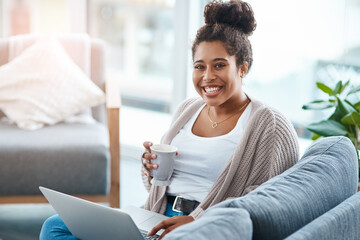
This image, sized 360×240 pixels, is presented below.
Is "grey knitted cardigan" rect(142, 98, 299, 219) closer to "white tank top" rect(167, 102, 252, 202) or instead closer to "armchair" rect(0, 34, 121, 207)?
"white tank top" rect(167, 102, 252, 202)

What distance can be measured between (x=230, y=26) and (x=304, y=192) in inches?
29.3

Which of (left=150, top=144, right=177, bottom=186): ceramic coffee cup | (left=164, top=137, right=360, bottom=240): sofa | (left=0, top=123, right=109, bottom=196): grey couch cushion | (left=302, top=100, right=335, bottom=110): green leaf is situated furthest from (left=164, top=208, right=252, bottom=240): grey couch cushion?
(left=0, top=123, right=109, bottom=196): grey couch cushion

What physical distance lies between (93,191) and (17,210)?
542 mm

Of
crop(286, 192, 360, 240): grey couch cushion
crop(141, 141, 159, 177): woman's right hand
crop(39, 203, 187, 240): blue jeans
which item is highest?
crop(286, 192, 360, 240): grey couch cushion

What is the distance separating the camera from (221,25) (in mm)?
1771

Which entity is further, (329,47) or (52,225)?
(329,47)

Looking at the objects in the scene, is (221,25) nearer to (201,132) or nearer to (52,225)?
(201,132)

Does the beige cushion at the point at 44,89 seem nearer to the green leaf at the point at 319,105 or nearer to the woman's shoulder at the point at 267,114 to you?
the green leaf at the point at 319,105

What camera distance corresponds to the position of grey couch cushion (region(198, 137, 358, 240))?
3.71ft

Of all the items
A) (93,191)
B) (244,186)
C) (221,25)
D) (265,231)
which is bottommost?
(93,191)

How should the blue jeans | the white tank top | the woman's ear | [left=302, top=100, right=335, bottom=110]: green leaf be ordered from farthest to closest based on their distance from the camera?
[left=302, top=100, right=335, bottom=110]: green leaf, the woman's ear, the white tank top, the blue jeans

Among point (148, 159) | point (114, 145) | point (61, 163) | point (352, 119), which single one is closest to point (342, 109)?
point (352, 119)

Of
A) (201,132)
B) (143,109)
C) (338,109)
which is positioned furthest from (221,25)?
(143,109)

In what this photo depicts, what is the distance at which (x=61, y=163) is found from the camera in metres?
2.61
